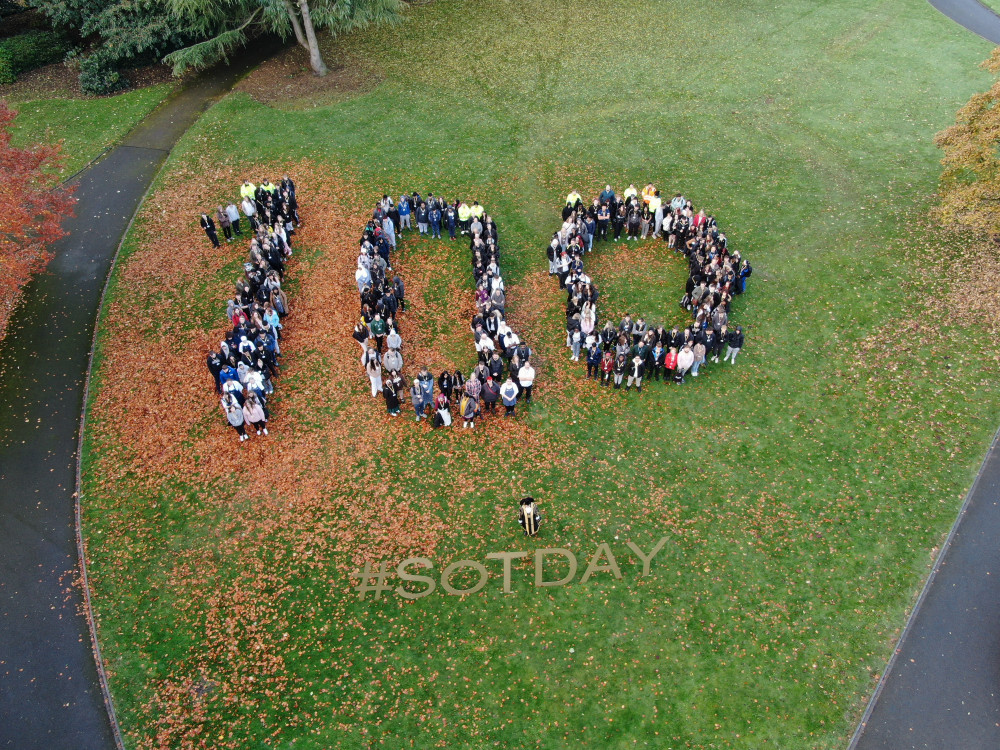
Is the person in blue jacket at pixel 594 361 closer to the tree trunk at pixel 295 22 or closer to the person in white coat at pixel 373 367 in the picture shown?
the person in white coat at pixel 373 367

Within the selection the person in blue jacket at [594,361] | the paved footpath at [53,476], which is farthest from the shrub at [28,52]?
the person in blue jacket at [594,361]

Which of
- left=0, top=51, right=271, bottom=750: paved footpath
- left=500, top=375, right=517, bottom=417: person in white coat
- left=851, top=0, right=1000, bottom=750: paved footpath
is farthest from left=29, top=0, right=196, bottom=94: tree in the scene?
left=851, top=0, right=1000, bottom=750: paved footpath

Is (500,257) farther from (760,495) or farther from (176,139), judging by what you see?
(176,139)

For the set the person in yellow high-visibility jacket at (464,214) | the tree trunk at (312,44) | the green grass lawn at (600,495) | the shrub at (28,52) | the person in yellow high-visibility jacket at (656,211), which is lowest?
the green grass lawn at (600,495)

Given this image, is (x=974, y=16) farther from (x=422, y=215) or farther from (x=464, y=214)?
(x=422, y=215)

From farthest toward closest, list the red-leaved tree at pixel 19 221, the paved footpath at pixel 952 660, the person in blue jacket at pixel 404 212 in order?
the person in blue jacket at pixel 404 212
the red-leaved tree at pixel 19 221
the paved footpath at pixel 952 660

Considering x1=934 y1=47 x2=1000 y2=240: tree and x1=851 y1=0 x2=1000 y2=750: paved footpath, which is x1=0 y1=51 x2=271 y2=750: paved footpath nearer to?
x1=851 y1=0 x2=1000 y2=750: paved footpath
